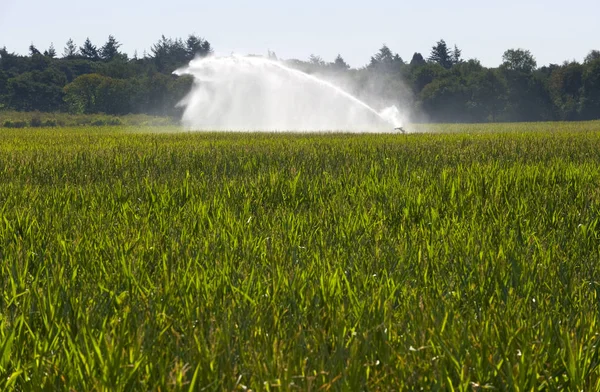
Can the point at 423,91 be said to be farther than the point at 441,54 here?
No

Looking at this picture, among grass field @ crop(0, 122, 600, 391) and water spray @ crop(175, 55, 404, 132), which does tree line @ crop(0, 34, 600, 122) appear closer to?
Result: water spray @ crop(175, 55, 404, 132)

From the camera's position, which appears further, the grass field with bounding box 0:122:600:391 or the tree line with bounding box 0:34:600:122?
the tree line with bounding box 0:34:600:122

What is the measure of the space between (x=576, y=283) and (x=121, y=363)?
83.0 inches

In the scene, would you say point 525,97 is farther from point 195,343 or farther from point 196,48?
point 196,48

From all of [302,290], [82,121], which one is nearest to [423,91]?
[82,121]

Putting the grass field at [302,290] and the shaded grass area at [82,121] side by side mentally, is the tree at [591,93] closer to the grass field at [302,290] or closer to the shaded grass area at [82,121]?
the shaded grass area at [82,121]

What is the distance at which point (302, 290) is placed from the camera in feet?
9.82

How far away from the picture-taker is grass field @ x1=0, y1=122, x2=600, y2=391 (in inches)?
83.3

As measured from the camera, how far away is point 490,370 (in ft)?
7.09

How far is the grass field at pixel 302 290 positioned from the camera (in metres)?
Result: 2.12

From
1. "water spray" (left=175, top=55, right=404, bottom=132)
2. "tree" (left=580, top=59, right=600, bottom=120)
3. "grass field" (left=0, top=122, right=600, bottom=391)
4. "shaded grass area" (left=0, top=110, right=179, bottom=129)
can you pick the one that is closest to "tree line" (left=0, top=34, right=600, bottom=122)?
"tree" (left=580, top=59, right=600, bottom=120)

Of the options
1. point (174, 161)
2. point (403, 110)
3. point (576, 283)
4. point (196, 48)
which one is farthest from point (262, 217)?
point (196, 48)

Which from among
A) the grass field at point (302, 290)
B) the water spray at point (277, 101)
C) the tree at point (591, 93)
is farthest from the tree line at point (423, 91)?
the grass field at point (302, 290)

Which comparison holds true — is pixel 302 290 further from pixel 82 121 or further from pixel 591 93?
pixel 591 93
